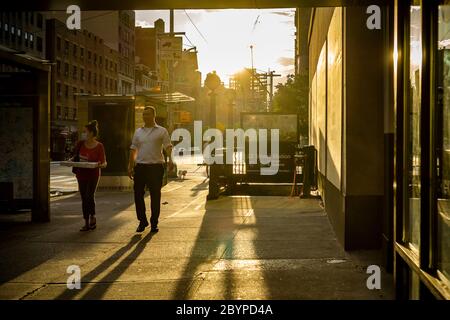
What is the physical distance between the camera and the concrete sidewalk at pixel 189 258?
5059 millimetres

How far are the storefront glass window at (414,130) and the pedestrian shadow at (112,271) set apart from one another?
2660mm

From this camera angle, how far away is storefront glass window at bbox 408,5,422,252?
4066mm

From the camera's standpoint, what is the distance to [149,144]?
28.5ft

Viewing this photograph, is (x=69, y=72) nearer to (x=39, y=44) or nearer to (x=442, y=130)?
(x=39, y=44)

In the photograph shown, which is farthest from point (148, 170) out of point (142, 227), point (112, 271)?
point (112, 271)

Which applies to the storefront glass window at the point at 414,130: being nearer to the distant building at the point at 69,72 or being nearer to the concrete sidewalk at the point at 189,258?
the concrete sidewalk at the point at 189,258

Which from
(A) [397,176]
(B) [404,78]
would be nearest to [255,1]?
(B) [404,78]

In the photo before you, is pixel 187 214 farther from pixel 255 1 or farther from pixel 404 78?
pixel 404 78

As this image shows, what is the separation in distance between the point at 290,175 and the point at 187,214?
6295 millimetres

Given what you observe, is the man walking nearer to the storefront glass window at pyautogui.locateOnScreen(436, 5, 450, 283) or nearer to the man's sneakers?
the man's sneakers

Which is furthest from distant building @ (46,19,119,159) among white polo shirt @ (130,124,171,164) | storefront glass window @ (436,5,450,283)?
storefront glass window @ (436,5,450,283)

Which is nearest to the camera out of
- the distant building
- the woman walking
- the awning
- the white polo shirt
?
the white polo shirt

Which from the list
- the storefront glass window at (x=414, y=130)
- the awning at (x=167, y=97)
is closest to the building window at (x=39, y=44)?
the awning at (x=167, y=97)
